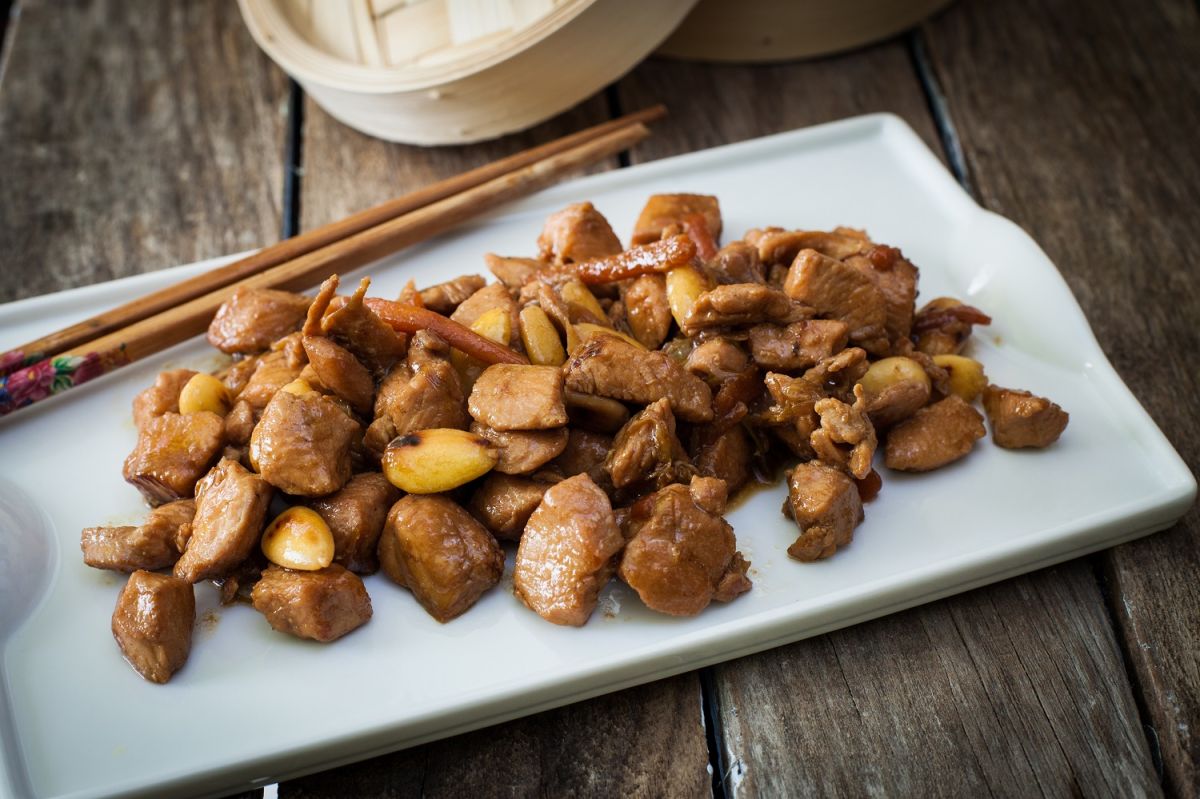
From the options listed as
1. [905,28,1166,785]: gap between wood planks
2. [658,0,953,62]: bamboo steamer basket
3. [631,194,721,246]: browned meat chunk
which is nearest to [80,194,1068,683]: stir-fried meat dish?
[631,194,721,246]: browned meat chunk

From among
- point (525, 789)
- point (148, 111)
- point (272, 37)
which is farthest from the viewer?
point (148, 111)

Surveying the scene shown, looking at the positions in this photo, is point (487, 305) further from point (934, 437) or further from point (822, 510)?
point (934, 437)

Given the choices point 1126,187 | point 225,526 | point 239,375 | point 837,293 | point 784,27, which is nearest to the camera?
point 225,526

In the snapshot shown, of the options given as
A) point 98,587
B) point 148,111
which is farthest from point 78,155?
point 98,587

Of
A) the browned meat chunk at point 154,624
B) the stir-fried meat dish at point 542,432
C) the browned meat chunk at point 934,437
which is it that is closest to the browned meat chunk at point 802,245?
the stir-fried meat dish at point 542,432

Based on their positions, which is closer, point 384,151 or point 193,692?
point 193,692

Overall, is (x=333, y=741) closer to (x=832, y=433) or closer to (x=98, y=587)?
(x=98, y=587)

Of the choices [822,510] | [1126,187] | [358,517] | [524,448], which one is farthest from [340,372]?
[1126,187]

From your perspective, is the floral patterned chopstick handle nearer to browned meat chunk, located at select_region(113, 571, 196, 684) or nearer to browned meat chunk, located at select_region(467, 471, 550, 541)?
browned meat chunk, located at select_region(113, 571, 196, 684)
